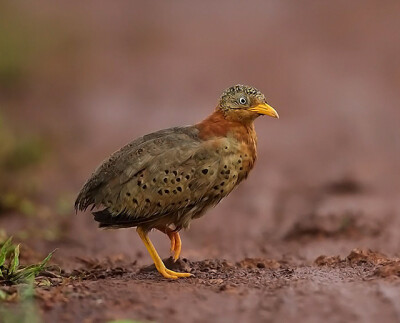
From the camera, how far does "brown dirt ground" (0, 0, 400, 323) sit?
532 centimetres

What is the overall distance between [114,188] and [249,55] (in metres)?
14.0

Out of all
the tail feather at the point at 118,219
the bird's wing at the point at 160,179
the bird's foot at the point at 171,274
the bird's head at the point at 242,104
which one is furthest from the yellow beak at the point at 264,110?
the bird's foot at the point at 171,274

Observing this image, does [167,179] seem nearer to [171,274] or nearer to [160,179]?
→ [160,179]

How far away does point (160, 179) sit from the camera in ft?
20.2

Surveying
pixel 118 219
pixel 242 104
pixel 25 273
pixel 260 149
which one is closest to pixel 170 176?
pixel 118 219

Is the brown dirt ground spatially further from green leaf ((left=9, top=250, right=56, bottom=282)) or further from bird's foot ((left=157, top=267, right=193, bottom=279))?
green leaf ((left=9, top=250, right=56, bottom=282))

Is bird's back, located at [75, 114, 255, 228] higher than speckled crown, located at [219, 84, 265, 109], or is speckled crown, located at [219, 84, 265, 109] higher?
speckled crown, located at [219, 84, 265, 109]

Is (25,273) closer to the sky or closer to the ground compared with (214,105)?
closer to the ground

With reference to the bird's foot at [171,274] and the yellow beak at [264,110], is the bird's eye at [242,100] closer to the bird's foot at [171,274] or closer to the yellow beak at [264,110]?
the yellow beak at [264,110]

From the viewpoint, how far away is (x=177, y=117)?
1586 cm

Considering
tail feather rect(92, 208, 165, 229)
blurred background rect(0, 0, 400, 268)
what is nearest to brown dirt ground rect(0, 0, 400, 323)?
blurred background rect(0, 0, 400, 268)

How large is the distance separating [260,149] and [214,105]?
2728mm

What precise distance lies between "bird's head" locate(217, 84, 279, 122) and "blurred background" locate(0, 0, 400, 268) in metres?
1.94

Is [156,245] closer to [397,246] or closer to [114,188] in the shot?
[397,246]
